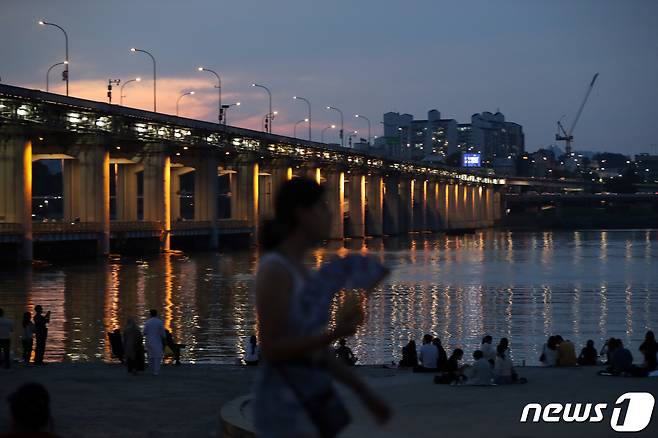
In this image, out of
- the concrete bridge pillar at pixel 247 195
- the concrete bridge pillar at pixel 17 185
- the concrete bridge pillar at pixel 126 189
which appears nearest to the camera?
the concrete bridge pillar at pixel 17 185

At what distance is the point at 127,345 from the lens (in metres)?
24.8

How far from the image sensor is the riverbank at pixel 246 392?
53.0 ft

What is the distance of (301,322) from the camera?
6.38 m

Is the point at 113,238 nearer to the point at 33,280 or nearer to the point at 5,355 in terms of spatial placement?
the point at 33,280

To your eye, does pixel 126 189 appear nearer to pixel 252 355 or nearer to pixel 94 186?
pixel 94 186

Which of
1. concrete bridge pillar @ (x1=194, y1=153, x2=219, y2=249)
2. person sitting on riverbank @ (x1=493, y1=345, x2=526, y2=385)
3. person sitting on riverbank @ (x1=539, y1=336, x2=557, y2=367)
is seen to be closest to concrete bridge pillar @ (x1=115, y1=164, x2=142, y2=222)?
concrete bridge pillar @ (x1=194, y1=153, x2=219, y2=249)

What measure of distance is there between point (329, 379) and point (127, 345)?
18.8 m

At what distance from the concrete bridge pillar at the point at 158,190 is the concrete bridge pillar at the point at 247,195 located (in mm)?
18437

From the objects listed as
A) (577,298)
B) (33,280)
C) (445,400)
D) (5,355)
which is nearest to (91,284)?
(33,280)

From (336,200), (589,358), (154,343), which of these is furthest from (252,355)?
(336,200)

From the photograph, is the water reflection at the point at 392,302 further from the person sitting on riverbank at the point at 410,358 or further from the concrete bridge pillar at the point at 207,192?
the concrete bridge pillar at the point at 207,192

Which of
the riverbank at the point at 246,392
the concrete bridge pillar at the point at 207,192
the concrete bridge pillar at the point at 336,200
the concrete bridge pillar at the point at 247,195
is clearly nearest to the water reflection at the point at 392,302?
the riverbank at the point at 246,392

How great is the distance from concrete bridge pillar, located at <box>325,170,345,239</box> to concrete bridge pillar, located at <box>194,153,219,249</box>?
2268 centimetres

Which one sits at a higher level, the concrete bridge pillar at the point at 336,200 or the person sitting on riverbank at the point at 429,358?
the concrete bridge pillar at the point at 336,200
